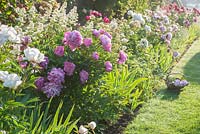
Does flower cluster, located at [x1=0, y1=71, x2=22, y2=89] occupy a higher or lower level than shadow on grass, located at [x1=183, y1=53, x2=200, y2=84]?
higher

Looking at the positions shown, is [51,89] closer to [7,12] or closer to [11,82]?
[11,82]

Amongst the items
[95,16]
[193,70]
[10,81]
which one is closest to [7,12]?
[95,16]

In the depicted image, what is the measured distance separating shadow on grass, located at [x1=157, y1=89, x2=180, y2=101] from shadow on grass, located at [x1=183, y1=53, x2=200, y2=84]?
0.89m

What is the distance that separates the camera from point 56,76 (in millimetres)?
3746

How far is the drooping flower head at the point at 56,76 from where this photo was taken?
12.3ft

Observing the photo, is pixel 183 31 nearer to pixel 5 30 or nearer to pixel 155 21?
pixel 155 21

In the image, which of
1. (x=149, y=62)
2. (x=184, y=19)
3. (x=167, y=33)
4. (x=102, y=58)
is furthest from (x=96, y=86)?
(x=184, y=19)

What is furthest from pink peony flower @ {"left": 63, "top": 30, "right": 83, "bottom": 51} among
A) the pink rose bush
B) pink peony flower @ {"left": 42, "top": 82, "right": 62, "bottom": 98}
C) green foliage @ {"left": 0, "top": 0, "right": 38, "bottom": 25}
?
green foliage @ {"left": 0, "top": 0, "right": 38, "bottom": 25}

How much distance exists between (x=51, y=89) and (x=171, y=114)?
1868mm

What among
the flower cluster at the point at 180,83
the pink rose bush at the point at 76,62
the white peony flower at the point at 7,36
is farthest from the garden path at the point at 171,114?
the white peony flower at the point at 7,36

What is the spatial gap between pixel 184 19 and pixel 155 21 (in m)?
3.81

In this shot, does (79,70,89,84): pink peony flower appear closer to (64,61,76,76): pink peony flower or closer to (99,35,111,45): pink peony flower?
(64,61,76,76): pink peony flower

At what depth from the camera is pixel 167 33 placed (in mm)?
7281

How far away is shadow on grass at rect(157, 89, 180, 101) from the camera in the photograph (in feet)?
18.6
